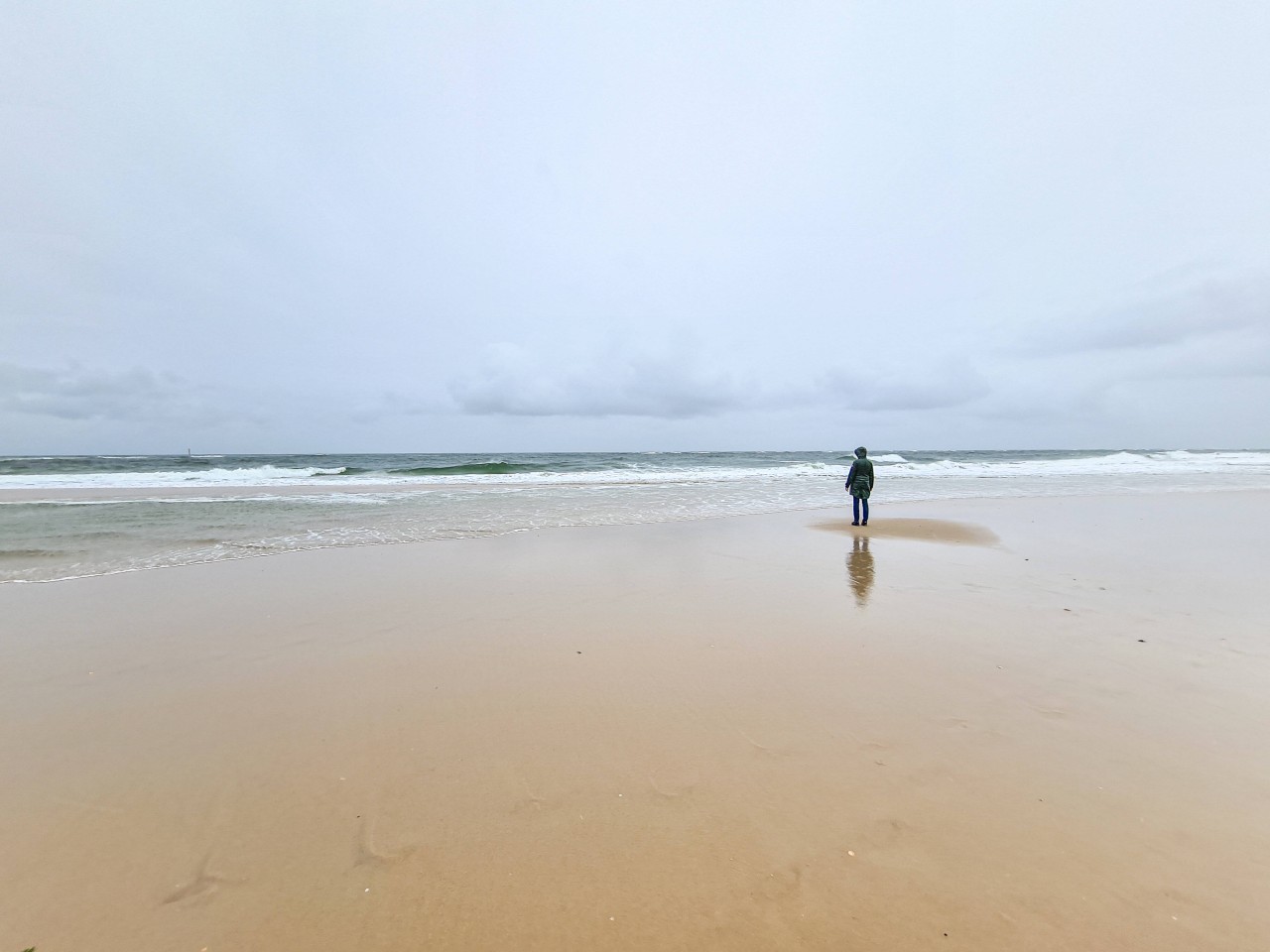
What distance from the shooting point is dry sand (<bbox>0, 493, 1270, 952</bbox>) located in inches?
77.6

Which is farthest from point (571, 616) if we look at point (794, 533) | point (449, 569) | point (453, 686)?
point (794, 533)

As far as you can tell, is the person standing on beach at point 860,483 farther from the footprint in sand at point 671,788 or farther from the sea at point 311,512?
the footprint in sand at point 671,788

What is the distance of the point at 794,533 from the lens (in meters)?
10.3

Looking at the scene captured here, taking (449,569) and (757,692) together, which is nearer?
(757,692)

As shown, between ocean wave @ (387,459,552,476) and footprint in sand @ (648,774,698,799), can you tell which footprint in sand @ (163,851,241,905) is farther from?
ocean wave @ (387,459,552,476)

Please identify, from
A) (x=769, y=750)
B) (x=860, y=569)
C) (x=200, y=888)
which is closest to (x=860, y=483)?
(x=860, y=569)

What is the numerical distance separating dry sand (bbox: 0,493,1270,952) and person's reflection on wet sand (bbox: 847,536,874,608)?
0.40 meters

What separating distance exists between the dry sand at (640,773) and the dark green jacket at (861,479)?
6101 mm

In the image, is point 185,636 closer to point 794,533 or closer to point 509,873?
point 509,873

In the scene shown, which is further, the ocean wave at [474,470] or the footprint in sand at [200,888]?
the ocean wave at [474,470]

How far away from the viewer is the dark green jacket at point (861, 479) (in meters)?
11.8

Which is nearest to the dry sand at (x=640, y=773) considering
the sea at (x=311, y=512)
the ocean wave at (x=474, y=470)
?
the sea at (x=311, y=512)

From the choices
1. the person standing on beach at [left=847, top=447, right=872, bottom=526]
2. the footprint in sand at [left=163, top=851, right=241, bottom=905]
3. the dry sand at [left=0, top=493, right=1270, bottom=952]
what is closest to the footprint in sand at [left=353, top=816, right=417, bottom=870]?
the dry sand at [left=0, top=493, right=1270, bottom=952]

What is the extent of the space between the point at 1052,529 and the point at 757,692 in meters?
10.2
